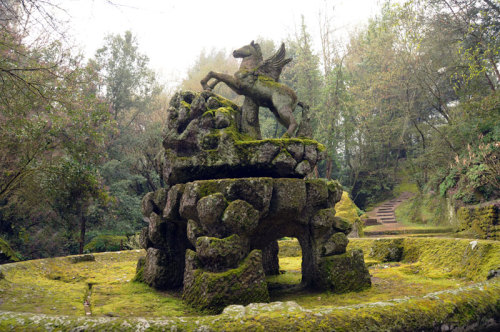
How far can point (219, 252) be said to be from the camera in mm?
3629

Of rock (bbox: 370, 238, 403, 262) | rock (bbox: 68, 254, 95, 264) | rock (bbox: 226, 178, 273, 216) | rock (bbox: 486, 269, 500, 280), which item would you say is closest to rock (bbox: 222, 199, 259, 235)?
rock (bbox: 226, 178, 273, 216)

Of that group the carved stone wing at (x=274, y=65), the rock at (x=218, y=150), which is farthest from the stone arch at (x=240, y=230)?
the carved stone wing at (x=274, y=65)

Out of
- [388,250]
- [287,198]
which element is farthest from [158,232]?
[388,250]

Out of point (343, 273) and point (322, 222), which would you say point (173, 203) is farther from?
point (343, 273)

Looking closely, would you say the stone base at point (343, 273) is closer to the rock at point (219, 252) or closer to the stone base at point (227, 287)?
the stone base at point (227, 287)

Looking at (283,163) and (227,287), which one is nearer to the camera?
(227,287)

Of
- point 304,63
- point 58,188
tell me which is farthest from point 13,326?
point 304,63

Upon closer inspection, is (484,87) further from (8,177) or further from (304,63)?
(8,177)

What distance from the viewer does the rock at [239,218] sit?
3.83 metres

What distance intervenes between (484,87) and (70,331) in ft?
49.3

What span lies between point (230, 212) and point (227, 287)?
81cm

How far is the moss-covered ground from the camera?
2.24 metres

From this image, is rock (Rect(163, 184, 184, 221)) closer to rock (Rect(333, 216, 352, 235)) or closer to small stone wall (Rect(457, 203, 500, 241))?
rock (Rect(333, 216, 352, 235))

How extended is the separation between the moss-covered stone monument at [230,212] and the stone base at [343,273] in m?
0.01
